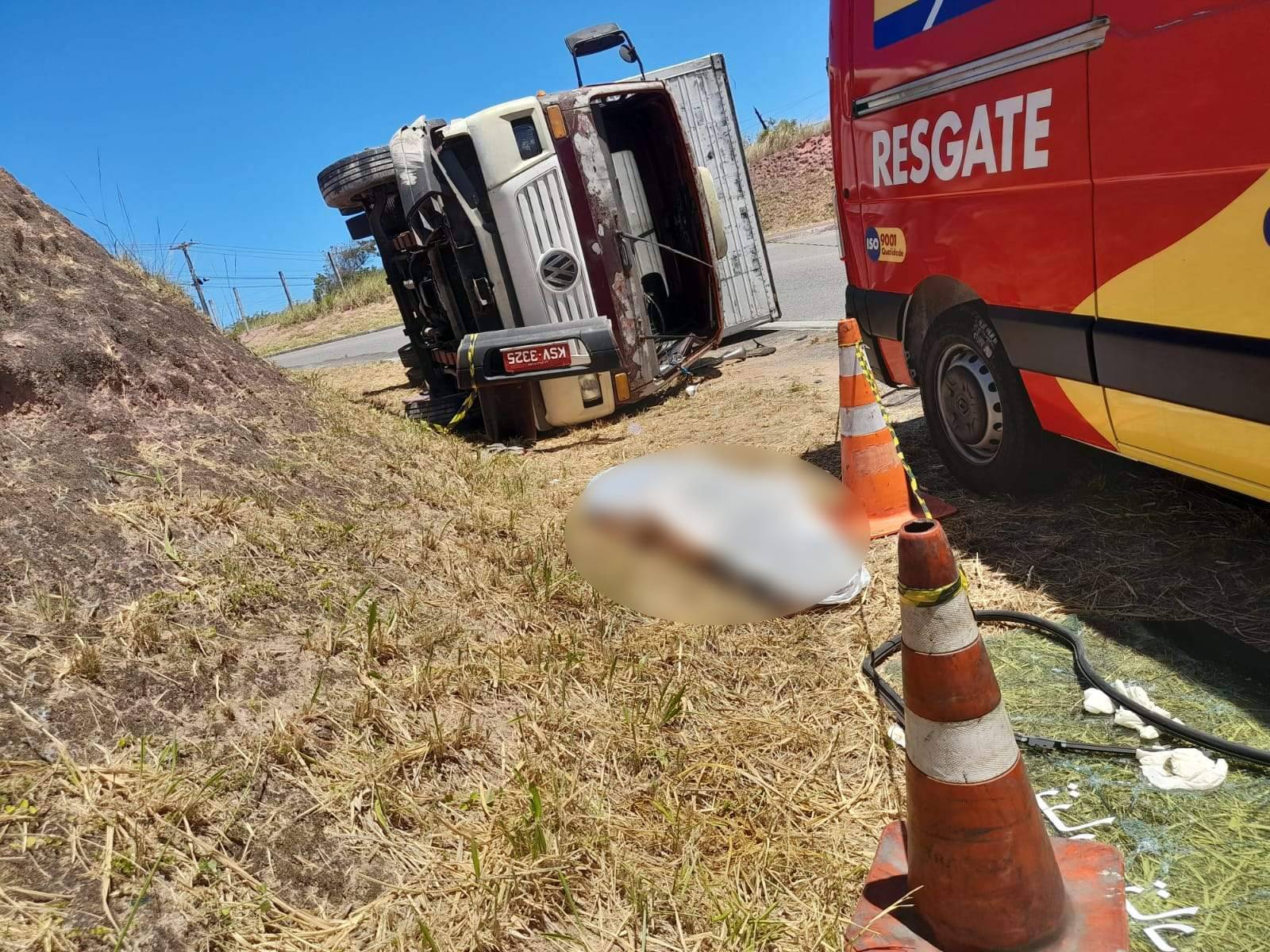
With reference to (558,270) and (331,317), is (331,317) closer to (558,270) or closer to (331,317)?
(331,317)

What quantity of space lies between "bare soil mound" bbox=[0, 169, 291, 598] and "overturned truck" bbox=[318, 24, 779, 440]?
1840 mm

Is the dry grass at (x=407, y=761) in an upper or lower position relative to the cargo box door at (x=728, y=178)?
lower

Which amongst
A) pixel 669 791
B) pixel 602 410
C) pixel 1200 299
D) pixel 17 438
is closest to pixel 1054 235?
pixel 1200 299

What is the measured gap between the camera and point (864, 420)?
3.87 meters

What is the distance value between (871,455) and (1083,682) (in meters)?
1.50

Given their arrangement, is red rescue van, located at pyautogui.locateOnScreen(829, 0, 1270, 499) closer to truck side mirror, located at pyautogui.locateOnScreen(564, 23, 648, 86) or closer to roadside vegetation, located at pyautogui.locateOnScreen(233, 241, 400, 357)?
truck side mirror, located at pyautogui.locateOnScreen(564, 23, 648, 86)

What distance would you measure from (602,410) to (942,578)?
5281 millimetres

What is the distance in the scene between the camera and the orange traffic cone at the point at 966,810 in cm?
167

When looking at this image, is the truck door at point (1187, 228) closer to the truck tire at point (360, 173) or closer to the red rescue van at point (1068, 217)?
the red rescue van at point (1068, 217)

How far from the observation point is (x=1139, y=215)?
258cm

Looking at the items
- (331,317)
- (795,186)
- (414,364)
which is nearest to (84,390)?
(414,364)

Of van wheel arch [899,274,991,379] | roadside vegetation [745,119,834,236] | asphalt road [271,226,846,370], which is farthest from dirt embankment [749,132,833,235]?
van wheel arch [899,274,991,379]

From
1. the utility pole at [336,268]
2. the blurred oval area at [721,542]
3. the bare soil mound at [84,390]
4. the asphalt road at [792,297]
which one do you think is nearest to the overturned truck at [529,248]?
the bare soil mound at [84,390]

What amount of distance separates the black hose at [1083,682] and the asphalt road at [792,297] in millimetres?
6691
